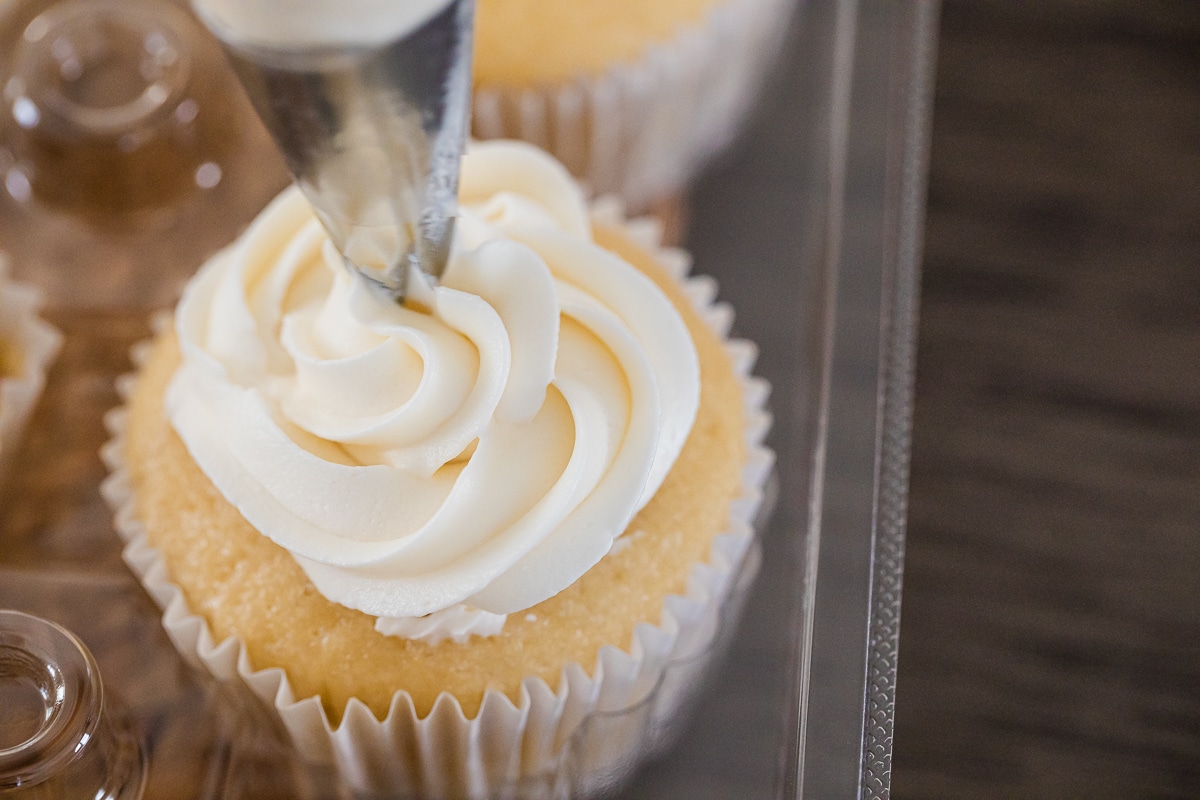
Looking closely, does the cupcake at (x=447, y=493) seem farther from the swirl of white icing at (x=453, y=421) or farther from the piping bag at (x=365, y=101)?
the piping bag at (x=365, y=101)

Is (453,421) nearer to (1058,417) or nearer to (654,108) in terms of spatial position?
(654,108)

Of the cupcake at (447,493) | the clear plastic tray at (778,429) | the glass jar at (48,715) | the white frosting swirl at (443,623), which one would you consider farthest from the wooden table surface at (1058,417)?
the glass jar at (48,715)

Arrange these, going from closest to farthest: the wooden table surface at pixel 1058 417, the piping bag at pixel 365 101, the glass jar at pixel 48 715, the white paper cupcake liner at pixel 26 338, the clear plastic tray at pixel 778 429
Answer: the piping bag at pixel 365 101 < the glass jar at pixel 48 715 < the clear plastic tray at pixel 778 429 < the white paper cupcake liner at pixel 26 338 < the wooden table surface at pixel 1058 417

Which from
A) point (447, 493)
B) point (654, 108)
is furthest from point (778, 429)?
point (447, 493)

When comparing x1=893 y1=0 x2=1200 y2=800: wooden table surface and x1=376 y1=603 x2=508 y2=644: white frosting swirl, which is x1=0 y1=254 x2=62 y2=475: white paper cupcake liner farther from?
x1=893 y1=0 x2=1200 y2=800: wooden table surface

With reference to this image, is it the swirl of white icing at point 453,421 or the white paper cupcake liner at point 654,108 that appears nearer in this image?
the swirl of white icing at point 453,421

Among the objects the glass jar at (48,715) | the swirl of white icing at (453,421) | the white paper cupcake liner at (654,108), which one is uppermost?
the white paper cupcake liner at (654,108)
